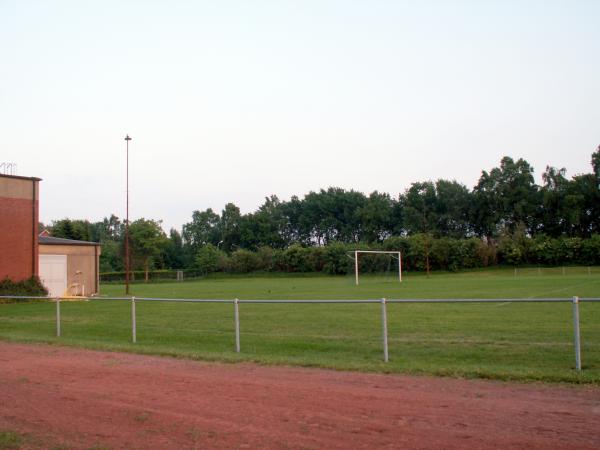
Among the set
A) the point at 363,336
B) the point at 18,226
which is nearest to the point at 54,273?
the point at 18,226

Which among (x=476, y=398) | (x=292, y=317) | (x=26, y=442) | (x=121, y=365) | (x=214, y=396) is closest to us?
(x=26, y=442)

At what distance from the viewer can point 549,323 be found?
58.6 feet

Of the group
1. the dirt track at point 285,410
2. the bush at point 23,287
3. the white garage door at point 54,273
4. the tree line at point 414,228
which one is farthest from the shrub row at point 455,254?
the dirt track at point 285,410

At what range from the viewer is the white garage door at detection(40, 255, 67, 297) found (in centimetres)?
4069

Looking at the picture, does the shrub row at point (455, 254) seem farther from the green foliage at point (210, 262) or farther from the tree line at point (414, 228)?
the green foliage at point (210, 262)

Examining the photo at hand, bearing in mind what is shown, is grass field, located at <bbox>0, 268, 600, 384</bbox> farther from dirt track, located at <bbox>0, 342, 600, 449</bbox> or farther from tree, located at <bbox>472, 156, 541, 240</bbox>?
tree, located at <bbox>472, 156, 541, 240</bbox>

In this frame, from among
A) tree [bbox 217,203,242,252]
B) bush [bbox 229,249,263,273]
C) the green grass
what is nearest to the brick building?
the green grass

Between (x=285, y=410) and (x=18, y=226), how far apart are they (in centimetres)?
3282

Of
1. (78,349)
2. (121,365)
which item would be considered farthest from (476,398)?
(78,349)

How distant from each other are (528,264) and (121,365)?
274 feet

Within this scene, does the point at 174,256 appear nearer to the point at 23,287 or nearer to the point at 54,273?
the point at 54,273

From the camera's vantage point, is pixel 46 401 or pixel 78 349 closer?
pixel 46 401

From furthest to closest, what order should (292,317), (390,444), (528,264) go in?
(528,264) → (292,317) → (390,444)

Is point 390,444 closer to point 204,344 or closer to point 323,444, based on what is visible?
point 323,444
